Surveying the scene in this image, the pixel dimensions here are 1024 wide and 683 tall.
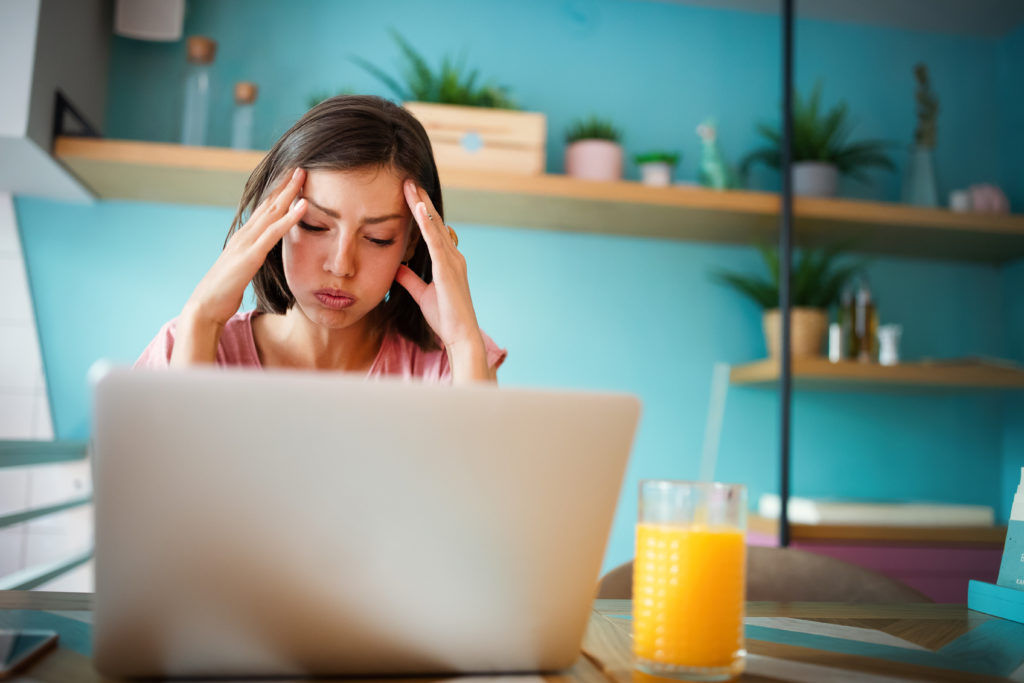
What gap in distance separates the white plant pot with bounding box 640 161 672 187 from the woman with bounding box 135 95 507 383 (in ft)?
3.36

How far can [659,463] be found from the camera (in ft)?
7.48

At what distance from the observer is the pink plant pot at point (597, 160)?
6.92 feet

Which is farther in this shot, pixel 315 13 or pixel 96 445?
pixel 315 13

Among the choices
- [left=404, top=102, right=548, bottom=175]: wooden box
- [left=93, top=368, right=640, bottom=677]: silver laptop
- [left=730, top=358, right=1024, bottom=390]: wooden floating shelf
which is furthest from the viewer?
[left=730, top=358, right=1024, bottom=390]: wooden floating shelf

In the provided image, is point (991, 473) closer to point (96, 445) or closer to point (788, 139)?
point (788, 139)

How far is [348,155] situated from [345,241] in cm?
12

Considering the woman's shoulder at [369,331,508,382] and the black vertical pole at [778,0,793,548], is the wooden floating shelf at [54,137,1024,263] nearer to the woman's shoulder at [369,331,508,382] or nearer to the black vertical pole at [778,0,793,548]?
the black vertical pole at [778,0,793,548]

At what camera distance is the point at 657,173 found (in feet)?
6.99

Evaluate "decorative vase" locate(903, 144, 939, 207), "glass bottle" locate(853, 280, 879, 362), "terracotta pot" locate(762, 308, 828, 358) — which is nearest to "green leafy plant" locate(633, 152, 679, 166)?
"terracotta pot" locate(762, 308, 828, 358)

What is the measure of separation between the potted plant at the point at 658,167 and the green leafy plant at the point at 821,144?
35 cm

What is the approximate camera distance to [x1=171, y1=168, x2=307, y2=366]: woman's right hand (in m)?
0.97

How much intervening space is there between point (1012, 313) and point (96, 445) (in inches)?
105

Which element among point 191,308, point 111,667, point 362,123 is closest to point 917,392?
point 362,123

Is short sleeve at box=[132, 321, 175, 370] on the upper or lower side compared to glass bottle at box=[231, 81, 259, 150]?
lower
